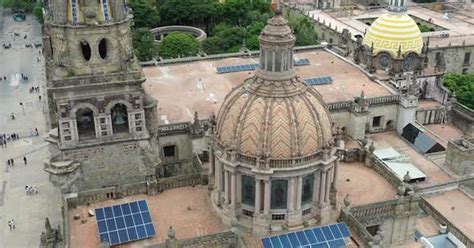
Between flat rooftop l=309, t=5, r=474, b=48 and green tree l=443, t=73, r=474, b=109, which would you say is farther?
flat rooftop l=309, t=5, r=474, b=48

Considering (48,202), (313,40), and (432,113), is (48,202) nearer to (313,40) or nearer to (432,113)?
(432,113)

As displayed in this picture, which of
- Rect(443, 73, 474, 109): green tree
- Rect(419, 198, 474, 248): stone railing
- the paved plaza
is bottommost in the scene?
the paved plaza

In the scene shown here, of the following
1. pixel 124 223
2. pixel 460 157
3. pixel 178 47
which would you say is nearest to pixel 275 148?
pixel 124 223

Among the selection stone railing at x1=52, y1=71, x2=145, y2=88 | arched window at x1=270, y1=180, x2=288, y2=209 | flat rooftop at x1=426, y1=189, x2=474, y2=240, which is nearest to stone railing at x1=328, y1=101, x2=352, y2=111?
flat rooftop at x1=426, y1=189, x2=474, y2=240

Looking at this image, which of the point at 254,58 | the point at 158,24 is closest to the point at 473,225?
the point at 254,58

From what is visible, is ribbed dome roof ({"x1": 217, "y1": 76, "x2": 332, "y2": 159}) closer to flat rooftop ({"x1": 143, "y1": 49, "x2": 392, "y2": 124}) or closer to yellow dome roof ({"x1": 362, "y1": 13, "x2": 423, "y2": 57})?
flat rooftop ({"x1": 143, "y1": 49, "x2": 392, "y2": 124})

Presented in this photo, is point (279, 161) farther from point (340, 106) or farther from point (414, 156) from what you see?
point (414, 156)

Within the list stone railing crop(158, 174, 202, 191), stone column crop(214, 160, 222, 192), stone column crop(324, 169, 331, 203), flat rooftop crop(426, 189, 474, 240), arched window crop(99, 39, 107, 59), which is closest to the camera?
stone column crop(324, 169, 331, 203)
